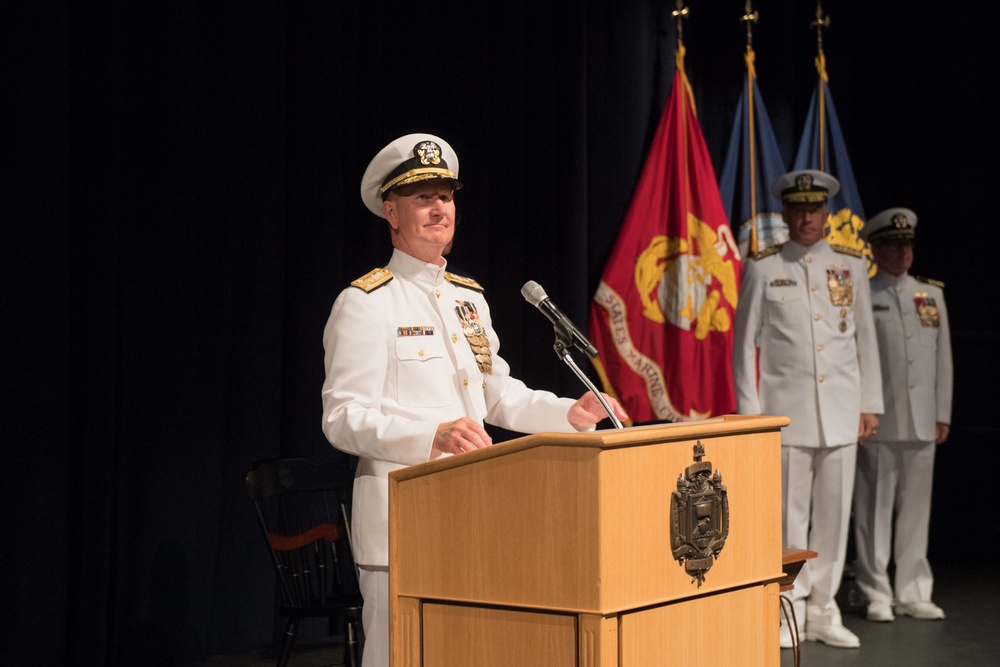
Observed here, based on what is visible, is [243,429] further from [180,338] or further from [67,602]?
[67,602]

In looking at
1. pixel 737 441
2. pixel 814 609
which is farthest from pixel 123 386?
pixel 814 609

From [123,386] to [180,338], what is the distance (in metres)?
0.26

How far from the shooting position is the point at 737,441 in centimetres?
210

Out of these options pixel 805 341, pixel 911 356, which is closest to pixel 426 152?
pixel 805 341

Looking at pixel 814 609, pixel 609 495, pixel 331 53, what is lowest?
pixel 814 609

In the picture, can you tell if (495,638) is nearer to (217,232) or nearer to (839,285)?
(217,232)

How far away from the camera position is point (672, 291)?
17.2ft

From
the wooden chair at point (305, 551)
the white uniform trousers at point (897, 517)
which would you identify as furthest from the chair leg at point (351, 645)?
the white uniform trousers at point (897, 517)

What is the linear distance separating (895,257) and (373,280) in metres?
3.42

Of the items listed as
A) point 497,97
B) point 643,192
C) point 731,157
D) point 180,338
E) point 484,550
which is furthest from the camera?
point 731,157

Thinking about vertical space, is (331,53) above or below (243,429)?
above

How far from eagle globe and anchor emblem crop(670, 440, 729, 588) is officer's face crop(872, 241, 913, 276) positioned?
3.52 metres

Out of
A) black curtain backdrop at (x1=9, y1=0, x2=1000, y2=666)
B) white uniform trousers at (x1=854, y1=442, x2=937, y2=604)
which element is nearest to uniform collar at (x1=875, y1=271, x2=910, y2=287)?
white uniform trousers at (x1=854, y1=442, x2=937, y2=604)

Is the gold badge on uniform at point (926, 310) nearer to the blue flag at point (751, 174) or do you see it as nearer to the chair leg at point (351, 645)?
the blue flag at point (751, 174)
